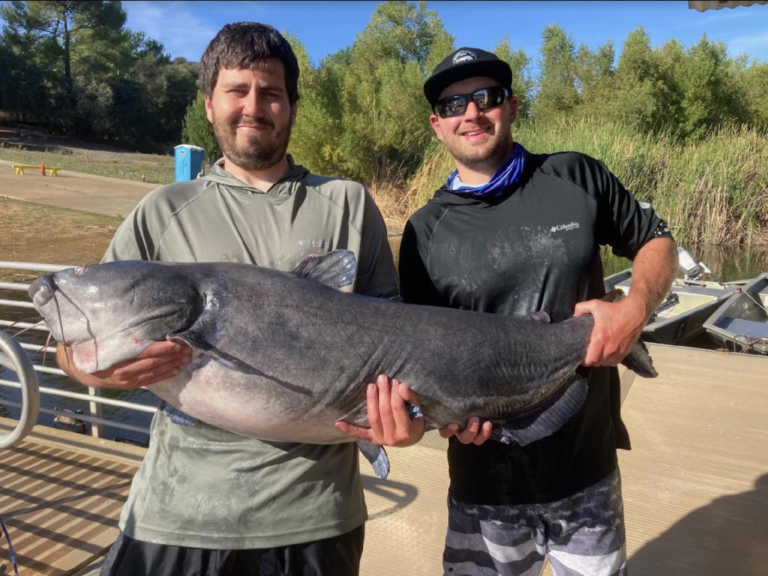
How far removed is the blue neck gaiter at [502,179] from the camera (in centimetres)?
250

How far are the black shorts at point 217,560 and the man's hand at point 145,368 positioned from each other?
1.80 feet

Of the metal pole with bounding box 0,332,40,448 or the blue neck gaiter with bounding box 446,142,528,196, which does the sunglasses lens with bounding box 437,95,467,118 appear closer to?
the blue neck gaiter with bounding box 446,142,528,196

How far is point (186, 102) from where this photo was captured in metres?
65.6

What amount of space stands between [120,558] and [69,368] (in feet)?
2.18

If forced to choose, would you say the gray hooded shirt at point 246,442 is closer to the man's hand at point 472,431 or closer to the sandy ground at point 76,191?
the man's hand at point 472,431

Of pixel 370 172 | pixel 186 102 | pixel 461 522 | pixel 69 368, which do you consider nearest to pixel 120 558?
pixel 69 368

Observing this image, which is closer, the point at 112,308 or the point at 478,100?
the point at 112,308

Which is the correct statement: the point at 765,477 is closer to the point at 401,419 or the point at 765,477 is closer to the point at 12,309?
the point at 401,419

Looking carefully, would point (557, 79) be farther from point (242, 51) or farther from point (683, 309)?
point (242, 51)

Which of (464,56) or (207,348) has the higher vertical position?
(464,56)

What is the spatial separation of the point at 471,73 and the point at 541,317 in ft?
3.53

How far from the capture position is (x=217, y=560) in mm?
2010

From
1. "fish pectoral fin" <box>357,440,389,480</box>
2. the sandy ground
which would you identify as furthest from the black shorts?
the sandy ground

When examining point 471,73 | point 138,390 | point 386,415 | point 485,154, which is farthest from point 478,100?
point 138,390
